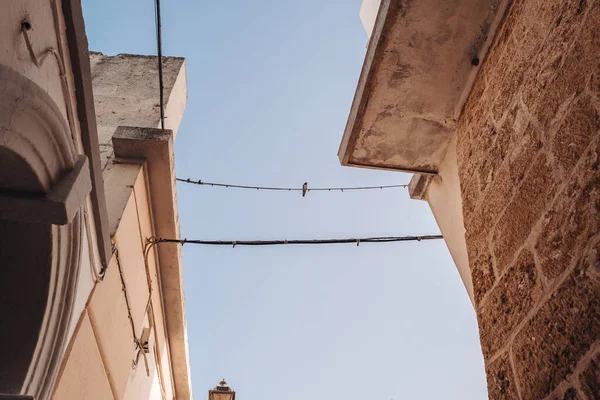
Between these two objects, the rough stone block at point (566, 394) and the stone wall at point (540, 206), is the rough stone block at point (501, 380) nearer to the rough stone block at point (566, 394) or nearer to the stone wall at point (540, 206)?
the stone wall at point (540, 206)

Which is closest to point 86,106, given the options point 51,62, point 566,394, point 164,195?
point 51,62

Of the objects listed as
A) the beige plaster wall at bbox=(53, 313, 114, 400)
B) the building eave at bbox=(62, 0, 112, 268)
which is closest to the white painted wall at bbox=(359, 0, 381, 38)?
the building eave at bbox=(62, 0, 112, 268)

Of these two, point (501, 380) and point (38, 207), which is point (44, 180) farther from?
point (501, 380)

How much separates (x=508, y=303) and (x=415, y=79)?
1.58m

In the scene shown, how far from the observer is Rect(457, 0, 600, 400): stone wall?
4.96ft

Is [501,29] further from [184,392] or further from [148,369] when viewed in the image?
[184,392]

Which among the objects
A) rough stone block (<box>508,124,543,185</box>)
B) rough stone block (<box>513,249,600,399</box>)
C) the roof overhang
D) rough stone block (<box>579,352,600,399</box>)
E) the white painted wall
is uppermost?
the white painted wall

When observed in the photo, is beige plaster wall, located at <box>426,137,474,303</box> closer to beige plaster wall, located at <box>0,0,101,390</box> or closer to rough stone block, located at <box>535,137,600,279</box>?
rough stone block, located at <box>535,137,600,279</box>

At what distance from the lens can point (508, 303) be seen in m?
2.06

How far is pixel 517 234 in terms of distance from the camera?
6.67ft

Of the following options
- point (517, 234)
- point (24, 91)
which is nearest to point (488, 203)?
point (517, 234)

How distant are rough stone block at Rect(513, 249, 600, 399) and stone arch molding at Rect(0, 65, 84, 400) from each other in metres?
2.37

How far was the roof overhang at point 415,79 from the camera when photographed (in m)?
2.70

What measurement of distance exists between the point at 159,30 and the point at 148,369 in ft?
13.2
